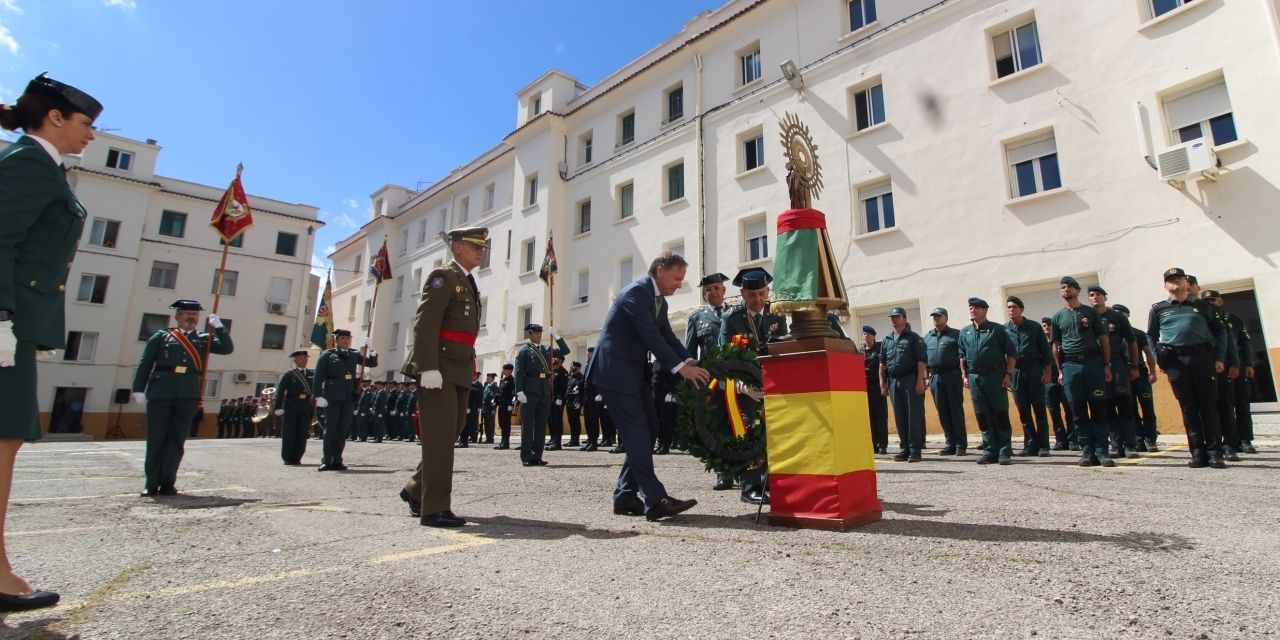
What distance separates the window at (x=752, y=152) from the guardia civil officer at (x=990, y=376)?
41.5 feet

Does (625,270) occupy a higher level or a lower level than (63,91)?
higher

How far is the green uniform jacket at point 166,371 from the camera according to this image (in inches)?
248

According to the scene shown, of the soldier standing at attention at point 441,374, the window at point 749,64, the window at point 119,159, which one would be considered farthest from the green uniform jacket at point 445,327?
the window at point 119,159

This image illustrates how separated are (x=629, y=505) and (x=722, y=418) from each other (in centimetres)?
92

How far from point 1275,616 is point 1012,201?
13.9 metres

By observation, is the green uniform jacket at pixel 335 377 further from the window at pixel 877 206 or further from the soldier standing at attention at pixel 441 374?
the window at pixel 877 206

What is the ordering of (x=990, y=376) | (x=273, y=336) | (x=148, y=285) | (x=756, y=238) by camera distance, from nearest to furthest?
(x=990, y=376), (x=756, y=238), (x=148, y=285), (x=273, y=336)

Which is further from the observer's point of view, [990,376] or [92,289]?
[92,289]

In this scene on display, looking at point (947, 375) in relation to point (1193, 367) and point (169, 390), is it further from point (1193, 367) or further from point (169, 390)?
point (169, 390)

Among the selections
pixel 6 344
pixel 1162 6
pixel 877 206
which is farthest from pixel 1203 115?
pixel 6 344

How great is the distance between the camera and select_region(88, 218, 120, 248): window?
1407 inches

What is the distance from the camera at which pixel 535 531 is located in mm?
3943

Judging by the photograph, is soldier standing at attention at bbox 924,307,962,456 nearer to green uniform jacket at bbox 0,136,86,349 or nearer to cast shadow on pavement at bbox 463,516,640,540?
cast shadow on pavement at bbox 463,516,640,540

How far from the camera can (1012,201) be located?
14.0m
